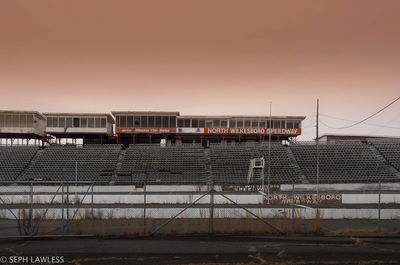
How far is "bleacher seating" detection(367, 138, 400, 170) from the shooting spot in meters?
36.1

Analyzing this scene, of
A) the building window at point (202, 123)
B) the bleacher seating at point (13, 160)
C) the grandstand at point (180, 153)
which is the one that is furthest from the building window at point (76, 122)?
the building window at point (202, 123)

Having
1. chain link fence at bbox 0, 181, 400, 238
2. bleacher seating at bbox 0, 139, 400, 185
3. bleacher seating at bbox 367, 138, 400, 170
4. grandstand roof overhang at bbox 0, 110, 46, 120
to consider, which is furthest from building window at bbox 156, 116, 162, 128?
bleacher seating at bbox 367, 138, 400, 170

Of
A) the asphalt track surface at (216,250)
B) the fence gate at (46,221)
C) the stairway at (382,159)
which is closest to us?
the asphalt track surface at (216,250)

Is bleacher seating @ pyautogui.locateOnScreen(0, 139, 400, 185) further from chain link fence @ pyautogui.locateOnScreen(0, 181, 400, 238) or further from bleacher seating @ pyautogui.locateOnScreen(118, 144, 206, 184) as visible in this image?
chain link fence @ pyautogui.locateOnScreen(0, 181, 400, 238)

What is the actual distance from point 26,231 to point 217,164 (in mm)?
27276

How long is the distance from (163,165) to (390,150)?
91.0 feet

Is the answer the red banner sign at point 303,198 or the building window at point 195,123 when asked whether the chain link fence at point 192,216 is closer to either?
the red banner sign at point 303,198

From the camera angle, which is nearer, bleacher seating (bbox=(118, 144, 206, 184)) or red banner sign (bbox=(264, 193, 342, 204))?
red banner sign (bbox=(264, 193, 342, 204))

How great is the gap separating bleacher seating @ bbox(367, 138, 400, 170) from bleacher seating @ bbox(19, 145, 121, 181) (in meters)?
31.3

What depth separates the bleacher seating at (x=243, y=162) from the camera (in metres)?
33.7

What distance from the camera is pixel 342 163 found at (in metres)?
36.9

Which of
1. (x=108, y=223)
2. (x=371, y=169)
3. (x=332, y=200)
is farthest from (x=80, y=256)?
(x=371, y=169)

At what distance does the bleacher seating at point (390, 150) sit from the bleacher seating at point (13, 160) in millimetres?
41465

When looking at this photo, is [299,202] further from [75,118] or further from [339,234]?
[75,118]
